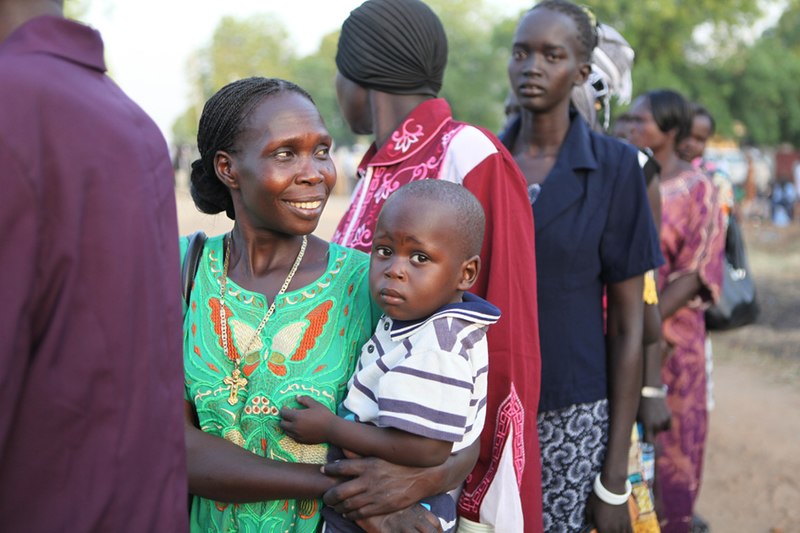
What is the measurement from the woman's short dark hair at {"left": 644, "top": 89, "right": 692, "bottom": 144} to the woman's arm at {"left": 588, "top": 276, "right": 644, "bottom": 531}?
216 centimetres

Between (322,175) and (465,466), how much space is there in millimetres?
757

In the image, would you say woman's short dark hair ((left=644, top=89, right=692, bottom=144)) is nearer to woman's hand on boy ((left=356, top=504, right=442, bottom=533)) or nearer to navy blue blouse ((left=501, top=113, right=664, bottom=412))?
navy blue blouse ((left=501, top=113, right=664, bottom=412))

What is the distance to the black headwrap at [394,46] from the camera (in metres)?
2.31

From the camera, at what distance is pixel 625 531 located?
8.50 ft

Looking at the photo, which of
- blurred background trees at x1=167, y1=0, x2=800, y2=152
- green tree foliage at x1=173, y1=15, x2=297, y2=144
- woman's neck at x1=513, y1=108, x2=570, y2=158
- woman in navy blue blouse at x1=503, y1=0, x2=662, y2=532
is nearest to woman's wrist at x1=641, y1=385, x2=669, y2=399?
→ woman in navy blue blouse at x1=503, y1=0, x2=662, y2=532

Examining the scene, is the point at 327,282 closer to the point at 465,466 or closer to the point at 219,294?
the point at 219,294

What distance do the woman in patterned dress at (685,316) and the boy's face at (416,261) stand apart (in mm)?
2456

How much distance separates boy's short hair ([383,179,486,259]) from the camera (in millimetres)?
1840

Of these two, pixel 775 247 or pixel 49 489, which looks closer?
pixel 49 489

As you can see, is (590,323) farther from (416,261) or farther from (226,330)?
(226,330)

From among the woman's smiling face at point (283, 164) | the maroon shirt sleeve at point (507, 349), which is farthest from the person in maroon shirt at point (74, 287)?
the maroon shirt sleeve at point (507, 349)

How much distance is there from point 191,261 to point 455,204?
65 cm

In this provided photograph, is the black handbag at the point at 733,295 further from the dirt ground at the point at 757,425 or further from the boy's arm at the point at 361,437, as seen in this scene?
the boy's arm at the point at 361,437

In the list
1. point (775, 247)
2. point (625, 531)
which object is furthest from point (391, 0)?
point (775, 247)
